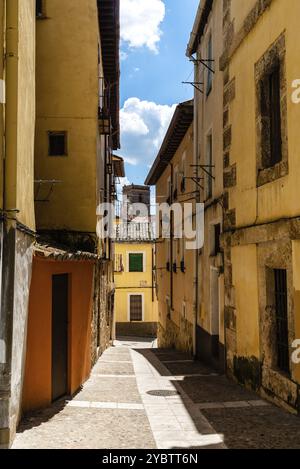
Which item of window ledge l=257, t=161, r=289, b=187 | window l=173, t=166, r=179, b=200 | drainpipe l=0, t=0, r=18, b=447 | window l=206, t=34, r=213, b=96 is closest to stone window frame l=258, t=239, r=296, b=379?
window ledge l=257, t=161, r=289, b=187

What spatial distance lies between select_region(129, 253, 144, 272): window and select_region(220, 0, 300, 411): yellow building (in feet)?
75.9

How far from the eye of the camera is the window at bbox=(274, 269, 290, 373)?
8.10m

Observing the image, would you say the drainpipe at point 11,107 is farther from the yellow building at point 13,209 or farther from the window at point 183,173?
the window at point 183,173

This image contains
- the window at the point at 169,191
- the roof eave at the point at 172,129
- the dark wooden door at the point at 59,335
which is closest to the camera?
the dark wooden door at the point at 59,335

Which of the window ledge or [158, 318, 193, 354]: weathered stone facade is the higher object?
the window ledge

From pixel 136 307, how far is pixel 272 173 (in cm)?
2634

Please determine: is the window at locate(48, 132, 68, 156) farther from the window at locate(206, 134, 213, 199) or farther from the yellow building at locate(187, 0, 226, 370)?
the window at locate(206, 134, 213, 199)

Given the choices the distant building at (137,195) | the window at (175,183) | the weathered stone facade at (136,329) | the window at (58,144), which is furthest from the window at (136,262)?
the window at (58,144)

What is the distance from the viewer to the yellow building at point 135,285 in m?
33.5

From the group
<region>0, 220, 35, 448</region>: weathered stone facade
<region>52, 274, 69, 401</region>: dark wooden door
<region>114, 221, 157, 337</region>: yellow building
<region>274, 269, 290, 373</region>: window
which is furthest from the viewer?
<region>114, 221, 157, 337</region>: yellow building

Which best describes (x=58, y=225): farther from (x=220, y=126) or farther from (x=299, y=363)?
(x=299, y=363)

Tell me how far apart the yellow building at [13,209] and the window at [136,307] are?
2706 cm

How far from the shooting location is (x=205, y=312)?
1380 cm
